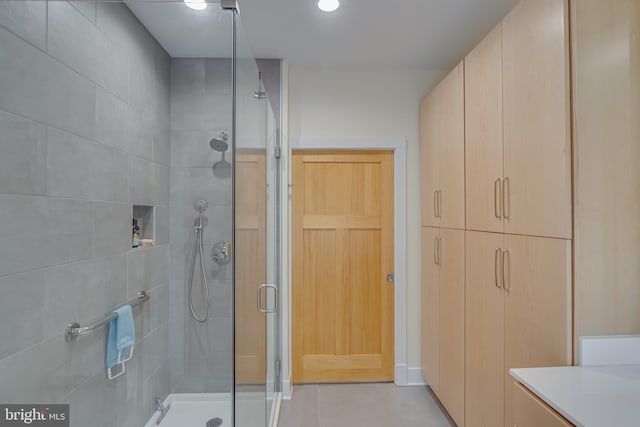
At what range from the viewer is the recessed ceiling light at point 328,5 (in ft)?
6.32

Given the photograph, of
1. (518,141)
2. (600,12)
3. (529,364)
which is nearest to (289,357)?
(529,364)

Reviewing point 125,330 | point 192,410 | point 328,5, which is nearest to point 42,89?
point 125,330

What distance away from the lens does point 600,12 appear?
1230 millimetres

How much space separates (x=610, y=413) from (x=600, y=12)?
1.38 metres

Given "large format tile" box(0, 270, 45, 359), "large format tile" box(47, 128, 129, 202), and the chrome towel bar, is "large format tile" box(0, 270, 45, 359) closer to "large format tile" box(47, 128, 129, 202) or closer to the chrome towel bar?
the chrome towel bar

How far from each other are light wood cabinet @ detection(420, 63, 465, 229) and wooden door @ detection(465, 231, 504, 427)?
11.4 inches

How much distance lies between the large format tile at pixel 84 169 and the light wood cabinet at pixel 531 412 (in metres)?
1.72

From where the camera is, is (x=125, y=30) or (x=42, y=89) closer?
(x=42, y=89)

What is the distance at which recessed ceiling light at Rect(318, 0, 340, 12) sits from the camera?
75.8 inches

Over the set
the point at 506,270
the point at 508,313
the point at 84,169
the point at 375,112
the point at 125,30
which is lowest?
the point at 508,313

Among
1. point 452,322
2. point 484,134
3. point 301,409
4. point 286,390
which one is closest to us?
point 484,134

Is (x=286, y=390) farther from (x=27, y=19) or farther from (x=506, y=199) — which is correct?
(x=27, y=19)

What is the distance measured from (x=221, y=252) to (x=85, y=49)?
3.06 ft

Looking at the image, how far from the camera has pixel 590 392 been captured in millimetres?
1065
